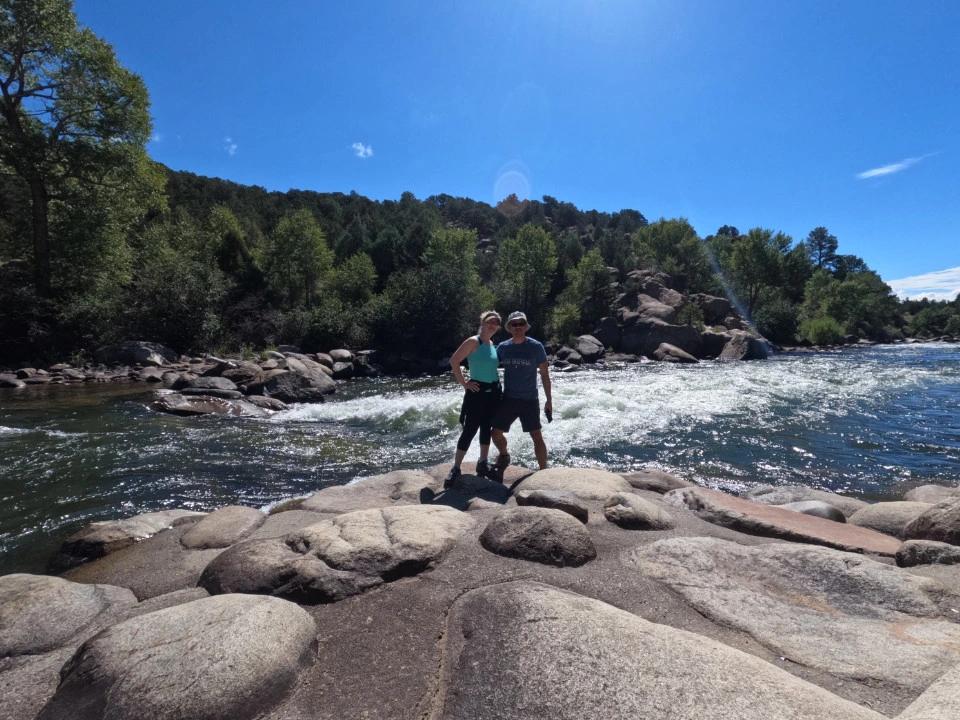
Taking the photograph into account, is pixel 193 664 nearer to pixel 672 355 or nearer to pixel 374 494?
pixel 374 494

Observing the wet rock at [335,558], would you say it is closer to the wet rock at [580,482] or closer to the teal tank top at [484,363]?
the wet rock at [580,482]

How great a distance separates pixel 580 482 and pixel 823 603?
8.17ft

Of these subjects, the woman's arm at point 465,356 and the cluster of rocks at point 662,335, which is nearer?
the woman's arm at point 465,356

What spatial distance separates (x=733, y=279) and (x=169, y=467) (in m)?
66.3

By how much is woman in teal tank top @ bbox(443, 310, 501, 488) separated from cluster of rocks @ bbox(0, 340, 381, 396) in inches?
449

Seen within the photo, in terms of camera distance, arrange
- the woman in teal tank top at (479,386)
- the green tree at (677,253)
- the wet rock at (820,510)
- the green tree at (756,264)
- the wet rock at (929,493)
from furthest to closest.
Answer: the green tree at (677,253)
the green tree at (756,264)
the wet rock at (929,493)
the woman in teal tank top at (479,386)
the wet rock at (820,510)

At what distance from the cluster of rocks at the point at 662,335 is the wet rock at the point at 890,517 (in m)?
23.6

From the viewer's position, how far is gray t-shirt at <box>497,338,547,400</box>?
19.5ft

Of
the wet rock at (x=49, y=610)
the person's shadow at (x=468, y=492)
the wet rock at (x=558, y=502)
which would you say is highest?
the wet rock at (x=558, y=502)

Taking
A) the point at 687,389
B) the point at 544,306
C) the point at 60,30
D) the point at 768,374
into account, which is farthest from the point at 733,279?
the point at 60,30

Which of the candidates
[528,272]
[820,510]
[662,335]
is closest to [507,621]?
[820,510]

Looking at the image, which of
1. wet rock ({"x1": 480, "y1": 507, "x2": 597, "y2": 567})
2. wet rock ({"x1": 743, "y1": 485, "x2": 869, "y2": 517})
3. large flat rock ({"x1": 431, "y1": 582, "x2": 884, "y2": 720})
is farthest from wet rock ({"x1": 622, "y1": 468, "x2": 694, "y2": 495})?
large flat rock ({"x1": 431, "y1": 582, "x2": 884, "y2": 720})

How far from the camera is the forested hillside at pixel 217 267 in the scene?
20.4 meters

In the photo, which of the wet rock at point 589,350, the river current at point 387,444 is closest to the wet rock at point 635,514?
the river current at point 387,444
